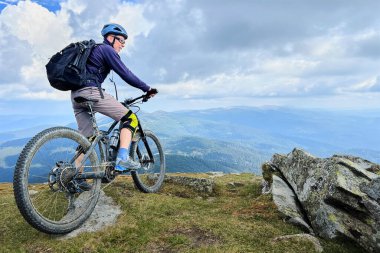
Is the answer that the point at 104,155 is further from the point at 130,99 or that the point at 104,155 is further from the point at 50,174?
the point at 130,99

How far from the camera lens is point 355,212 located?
27.3 ft

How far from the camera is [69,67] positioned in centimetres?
859

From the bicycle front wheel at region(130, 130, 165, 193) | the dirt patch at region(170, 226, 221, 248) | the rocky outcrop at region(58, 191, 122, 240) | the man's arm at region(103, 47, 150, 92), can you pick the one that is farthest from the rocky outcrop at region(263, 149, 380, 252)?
the man's arm at region(103, 47, 150, 92)

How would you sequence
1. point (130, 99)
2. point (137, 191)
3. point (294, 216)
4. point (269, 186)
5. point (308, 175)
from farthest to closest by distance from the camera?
point (269, 186) → point (137, 191) → point (130, 99) → point (308, 175) → point (294, 216)

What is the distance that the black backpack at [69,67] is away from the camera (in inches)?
336

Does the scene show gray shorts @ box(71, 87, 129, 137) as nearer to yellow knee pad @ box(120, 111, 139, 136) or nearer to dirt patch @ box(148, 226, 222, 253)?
yellow knee pad @ box(120, 111, 139, 136)

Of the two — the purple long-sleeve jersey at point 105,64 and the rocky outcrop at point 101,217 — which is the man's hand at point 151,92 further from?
the rocky outcrop at point 101,217

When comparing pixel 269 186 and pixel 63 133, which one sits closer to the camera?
pixel 63 133

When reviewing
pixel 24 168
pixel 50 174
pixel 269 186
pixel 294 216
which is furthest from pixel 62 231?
pixel 269 186

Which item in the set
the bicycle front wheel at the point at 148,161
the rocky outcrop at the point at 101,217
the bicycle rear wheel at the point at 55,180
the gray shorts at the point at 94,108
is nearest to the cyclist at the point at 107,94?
the gray shorts at the point at 94,108

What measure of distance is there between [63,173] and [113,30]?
4677 mm

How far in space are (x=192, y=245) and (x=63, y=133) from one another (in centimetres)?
447

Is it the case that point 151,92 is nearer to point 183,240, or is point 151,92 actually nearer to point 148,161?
point 148,161

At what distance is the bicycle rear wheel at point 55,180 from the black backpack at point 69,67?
1.29 metres
